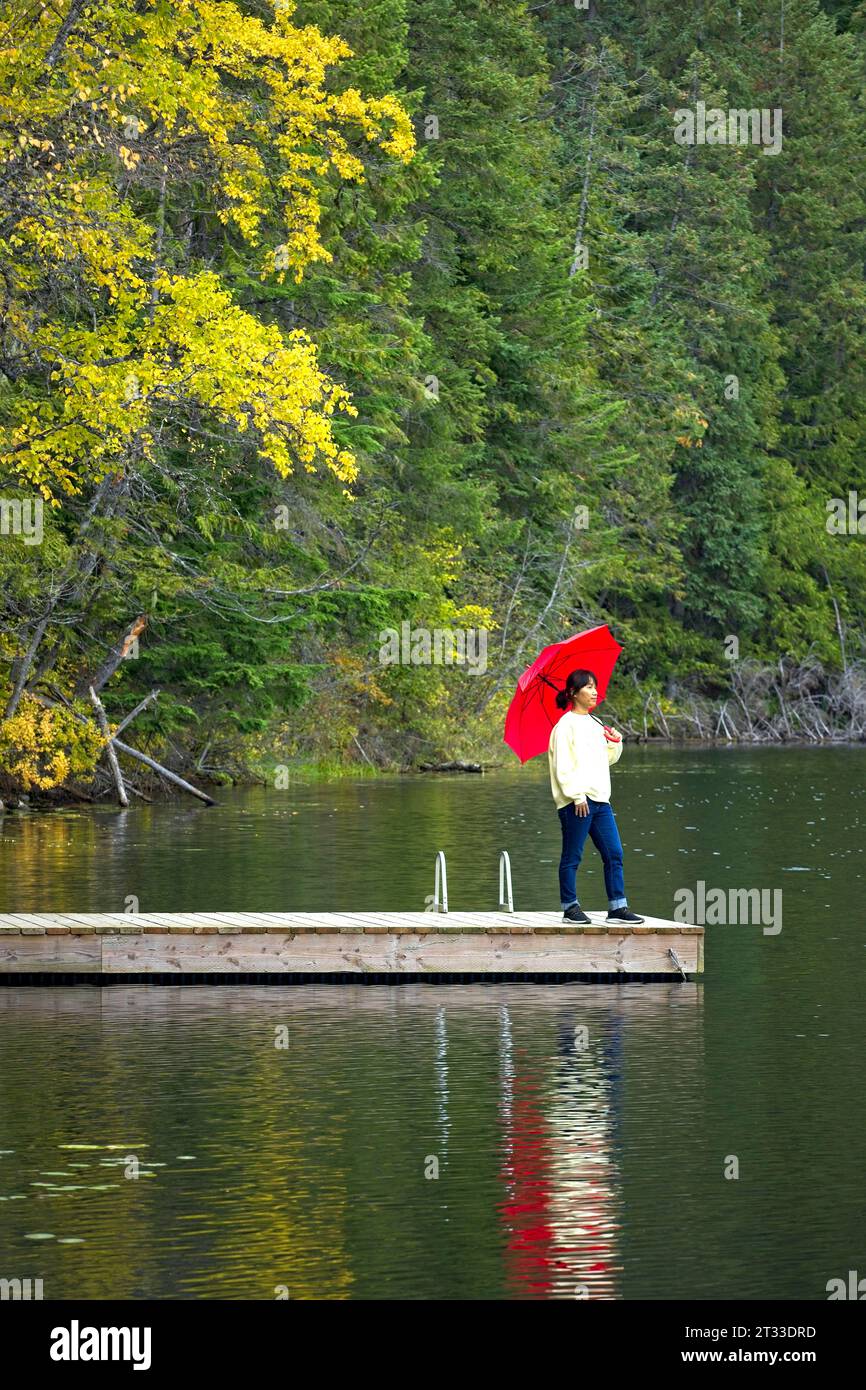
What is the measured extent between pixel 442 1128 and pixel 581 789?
6023 mm

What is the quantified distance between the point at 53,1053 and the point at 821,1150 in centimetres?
490

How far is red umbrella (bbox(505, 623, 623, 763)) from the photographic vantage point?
19.1m

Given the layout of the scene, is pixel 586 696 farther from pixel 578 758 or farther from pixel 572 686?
pixel 578 758

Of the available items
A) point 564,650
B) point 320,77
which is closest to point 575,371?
point 320,77

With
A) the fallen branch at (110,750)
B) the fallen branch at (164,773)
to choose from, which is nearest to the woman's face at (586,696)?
the fallen branch at (110,750)

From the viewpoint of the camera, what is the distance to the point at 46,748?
37.8 metres

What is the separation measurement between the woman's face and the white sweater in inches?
3.0

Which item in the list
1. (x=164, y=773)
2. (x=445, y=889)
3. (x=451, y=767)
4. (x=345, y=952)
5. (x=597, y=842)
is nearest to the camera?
(x=345, y=952)

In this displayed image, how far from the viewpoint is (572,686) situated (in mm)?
18406

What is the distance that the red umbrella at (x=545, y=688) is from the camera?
19.1 metres

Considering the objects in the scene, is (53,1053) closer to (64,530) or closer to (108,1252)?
(108,1252)

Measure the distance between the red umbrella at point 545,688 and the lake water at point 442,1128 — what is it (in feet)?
4.41

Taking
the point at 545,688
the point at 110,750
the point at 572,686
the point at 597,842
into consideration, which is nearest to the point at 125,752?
the point at 110,750

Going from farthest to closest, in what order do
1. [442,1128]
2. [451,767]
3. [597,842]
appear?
[451,767] < [597,842] < [442,1128]
